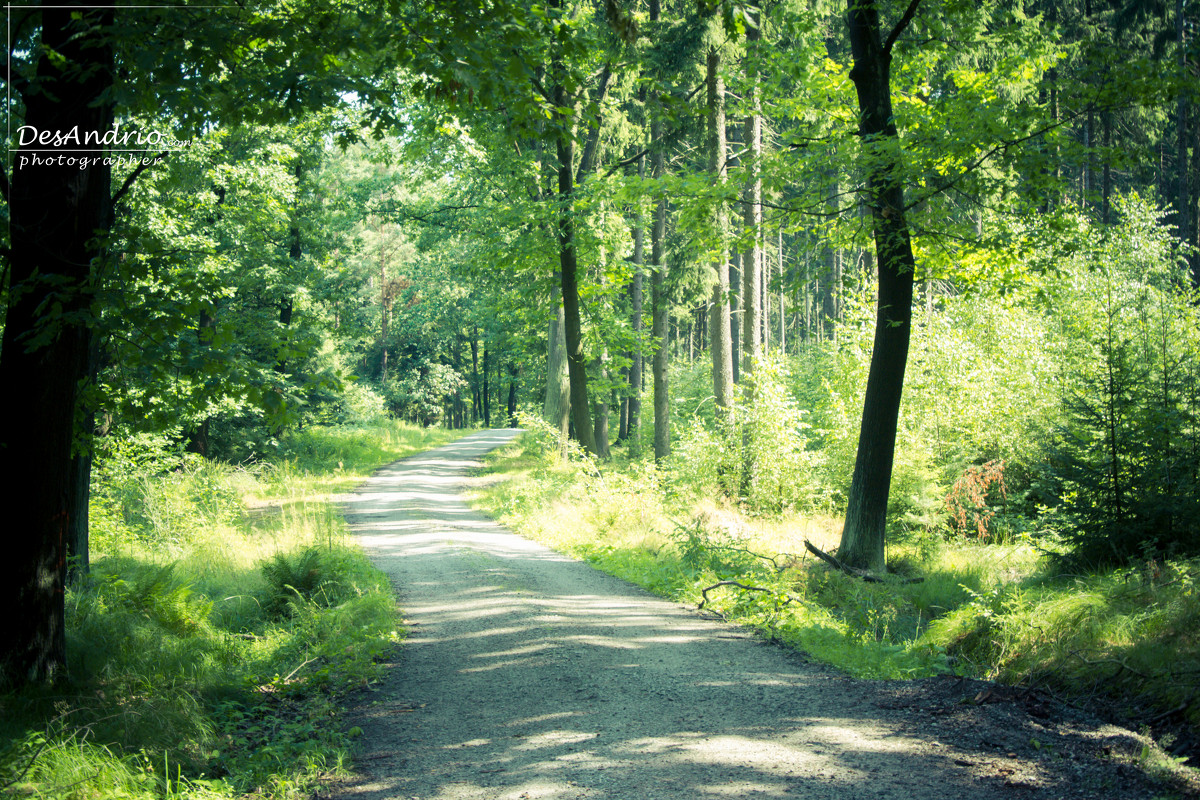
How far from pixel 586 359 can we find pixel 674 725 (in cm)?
1504

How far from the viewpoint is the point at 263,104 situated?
5.34 meters

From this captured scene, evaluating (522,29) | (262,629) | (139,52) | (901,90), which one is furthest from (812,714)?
(901,90)

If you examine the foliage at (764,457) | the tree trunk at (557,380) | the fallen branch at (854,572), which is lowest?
the fallen branch at (854,572)

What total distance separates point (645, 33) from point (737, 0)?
1232 centimetres

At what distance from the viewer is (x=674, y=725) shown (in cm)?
Result: 490

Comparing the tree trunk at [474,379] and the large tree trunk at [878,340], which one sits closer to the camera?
the large tree trunk at [878,340]

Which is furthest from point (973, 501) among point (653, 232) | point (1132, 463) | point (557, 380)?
point (653, 232)

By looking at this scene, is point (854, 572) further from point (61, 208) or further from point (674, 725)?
point (61, 208)

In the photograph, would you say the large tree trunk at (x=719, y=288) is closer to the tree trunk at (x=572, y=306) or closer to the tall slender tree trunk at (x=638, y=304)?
the tree trunk at (x=572, y=306)

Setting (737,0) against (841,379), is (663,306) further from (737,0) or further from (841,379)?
(737,0)

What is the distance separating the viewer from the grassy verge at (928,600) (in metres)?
5.45

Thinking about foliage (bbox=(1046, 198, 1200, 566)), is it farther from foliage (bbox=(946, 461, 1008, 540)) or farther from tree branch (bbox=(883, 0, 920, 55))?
tree branch (bbox=(883, 0, 920, 55))

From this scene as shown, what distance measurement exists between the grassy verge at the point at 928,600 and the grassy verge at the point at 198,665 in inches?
152

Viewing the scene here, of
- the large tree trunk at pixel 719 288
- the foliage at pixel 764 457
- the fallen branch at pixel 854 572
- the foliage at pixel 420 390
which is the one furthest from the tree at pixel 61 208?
the foliage at pixel 420 390
